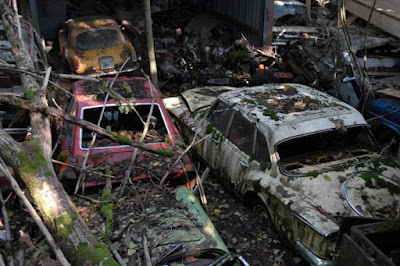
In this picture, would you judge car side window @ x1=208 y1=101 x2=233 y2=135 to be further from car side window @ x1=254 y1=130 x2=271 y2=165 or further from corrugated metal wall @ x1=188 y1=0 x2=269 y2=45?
corrugated metal wall @ x1=188 y1=0 x2=269 y2=45

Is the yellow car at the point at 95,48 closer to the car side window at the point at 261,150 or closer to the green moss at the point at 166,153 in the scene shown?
the green moss at the point at 166,153

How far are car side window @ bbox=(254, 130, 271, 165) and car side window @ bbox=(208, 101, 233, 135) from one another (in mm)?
797

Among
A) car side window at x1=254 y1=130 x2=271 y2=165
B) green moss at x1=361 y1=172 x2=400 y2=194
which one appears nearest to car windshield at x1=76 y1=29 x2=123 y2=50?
car side window at x1=254 y1=130 x2=271 y2=165

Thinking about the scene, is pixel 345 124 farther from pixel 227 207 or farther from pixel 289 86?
pixel 227 207

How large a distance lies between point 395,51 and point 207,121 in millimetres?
6103

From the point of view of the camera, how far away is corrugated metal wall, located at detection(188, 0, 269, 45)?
11.8 m

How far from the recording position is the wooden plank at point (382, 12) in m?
10.2

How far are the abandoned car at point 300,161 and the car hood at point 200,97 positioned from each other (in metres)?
0.77

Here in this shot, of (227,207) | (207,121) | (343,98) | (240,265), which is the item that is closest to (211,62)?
(343,98)

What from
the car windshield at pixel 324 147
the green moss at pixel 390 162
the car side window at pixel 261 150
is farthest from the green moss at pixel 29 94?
the green moss at pixel 390 162

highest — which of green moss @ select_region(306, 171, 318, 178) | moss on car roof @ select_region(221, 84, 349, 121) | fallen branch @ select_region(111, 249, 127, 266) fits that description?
moss on car roof @ select_region(221, 84, 349, 121)

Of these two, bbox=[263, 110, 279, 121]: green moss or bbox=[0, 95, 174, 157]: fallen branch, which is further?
bbox=[263, 110, 279, 121]: green moss

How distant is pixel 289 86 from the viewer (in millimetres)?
6215

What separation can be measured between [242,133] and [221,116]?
670mm
